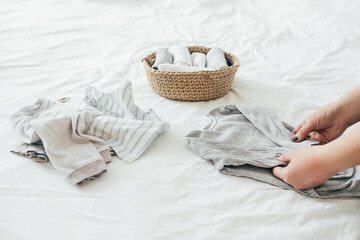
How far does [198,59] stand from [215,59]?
7 centimetres

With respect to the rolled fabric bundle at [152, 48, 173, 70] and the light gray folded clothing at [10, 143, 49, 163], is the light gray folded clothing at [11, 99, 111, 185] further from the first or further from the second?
the rolled fabric bundle at [152, 48, 173, 70]

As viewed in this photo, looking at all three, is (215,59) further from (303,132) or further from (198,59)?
(303,132)

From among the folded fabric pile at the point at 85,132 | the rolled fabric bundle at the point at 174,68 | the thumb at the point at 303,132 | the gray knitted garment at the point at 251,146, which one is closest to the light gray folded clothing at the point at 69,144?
the folded fabric pile at the point at 85,132

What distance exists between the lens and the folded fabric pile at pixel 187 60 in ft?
3.67

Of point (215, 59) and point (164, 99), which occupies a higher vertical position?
point (215, 59)

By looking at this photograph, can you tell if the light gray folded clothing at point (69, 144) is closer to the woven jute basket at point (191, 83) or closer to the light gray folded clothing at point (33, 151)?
the light gray folded clothing at point (33, 151)

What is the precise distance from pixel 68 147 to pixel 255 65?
84 centimetres

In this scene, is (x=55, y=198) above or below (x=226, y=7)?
below

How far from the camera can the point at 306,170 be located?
0.72 m

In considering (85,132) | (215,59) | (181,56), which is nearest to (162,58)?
(181,56)

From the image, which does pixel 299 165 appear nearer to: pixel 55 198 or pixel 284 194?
pixel 284 194

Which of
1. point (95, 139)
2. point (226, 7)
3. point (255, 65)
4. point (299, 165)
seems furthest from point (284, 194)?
point (226, 7)

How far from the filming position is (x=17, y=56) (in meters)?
1.35

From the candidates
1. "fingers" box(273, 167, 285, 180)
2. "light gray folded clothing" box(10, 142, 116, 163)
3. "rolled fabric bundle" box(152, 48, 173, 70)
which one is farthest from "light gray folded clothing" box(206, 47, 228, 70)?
"light gray folded clothing" box(10, 142, 116, 163)
